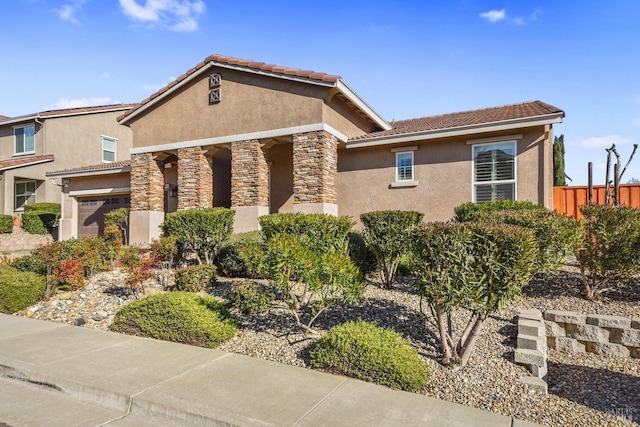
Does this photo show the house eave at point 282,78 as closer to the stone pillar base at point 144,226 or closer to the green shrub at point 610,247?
the stone pillar base at point 144,226

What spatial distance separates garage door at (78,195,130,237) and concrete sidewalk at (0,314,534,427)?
48.4 feet

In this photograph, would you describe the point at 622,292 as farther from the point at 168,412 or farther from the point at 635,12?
the point at 168,412

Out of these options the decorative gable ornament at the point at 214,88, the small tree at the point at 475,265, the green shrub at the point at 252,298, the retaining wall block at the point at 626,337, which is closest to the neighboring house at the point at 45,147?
the decorative gable ornament at the point at 214,88

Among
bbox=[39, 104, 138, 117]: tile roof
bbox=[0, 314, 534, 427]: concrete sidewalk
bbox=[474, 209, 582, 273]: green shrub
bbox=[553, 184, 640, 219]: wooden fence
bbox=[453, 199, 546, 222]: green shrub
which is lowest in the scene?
bbox=[0, 314, 534, 427]: concrete sidewalk

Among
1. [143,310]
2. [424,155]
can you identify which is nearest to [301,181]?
[424,155]

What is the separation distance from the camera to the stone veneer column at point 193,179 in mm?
14898

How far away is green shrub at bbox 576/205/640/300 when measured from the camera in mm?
6508

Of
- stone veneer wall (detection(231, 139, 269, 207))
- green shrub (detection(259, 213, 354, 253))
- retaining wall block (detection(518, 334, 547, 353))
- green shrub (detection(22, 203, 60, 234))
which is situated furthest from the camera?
green shrub (detection(22, 203, 60, 234))

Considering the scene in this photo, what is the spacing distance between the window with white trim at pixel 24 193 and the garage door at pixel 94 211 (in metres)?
6.20

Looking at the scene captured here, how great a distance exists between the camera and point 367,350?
4.29 metres

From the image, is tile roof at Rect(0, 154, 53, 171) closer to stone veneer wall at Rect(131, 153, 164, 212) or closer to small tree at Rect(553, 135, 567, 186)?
stone veneer wall at Rect(131, 153, 164, 212)

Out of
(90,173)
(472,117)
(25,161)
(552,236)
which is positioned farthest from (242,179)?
(25,161)

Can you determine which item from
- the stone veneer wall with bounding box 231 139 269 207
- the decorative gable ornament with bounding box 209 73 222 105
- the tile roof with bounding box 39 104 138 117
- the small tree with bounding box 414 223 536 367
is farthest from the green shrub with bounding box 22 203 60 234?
the small tree with bounding box 414 223 536 367

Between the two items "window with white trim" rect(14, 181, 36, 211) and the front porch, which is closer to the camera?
the front porch
